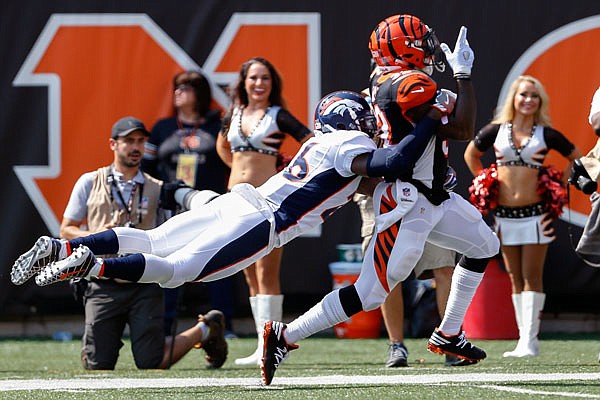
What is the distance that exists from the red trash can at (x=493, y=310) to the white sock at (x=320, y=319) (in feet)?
11.6

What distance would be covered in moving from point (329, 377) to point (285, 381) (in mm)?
286

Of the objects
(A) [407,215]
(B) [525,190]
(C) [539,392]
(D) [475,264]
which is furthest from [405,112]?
(B) [525,190]

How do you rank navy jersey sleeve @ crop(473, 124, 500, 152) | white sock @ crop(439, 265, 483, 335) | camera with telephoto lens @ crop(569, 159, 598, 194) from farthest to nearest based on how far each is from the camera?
1. navy jersey sleeve @ crop(473, 124, 500, 152)
2. camera with telephoto lens @ crop(569, 159, 598, 194)
3. white sock @ crop(439, 265, 483, 335)

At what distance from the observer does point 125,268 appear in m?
5.30

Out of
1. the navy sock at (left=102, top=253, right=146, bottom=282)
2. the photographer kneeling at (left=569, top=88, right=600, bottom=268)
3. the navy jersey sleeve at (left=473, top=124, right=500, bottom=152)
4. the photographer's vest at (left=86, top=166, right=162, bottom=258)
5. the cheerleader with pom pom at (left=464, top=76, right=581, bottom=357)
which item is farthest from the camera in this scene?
the navy jersey sleeve at (left=473, top=124, right=500, bottom=152)

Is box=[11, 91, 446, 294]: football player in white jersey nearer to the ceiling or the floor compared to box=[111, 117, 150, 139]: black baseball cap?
nearer to the floor

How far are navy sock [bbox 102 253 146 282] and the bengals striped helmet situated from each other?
1458mm

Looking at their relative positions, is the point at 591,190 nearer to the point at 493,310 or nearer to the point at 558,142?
the point at 558,142

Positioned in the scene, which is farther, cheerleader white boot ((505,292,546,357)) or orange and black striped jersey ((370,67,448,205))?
cheerleader white boot ((505,292,546,357))

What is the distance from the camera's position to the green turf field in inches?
203

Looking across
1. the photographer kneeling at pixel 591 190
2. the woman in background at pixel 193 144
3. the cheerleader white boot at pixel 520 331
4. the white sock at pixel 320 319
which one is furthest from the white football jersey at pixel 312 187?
the woman in background at pixel 193 144

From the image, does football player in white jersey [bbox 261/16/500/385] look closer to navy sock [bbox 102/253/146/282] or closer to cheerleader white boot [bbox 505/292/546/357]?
navy sock [bbox 102/253/146/282]

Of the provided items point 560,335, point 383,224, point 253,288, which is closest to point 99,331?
point 253,288

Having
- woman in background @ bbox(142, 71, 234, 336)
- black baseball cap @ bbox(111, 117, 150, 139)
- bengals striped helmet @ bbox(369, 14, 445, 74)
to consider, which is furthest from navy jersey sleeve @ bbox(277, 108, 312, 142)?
bengals striped helmet @ bbox(369, 14, 445, 74)
